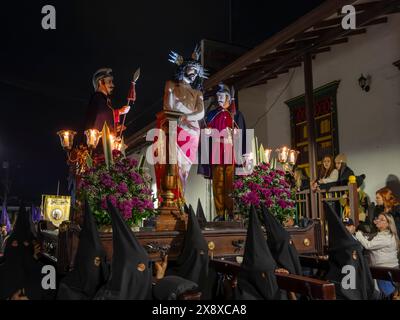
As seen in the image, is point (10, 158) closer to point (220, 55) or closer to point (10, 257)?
point (220, 55)

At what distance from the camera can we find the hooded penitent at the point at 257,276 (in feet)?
6.93

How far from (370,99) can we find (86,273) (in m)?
6.12

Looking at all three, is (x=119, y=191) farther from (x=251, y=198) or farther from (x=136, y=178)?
(x=251, y=198)

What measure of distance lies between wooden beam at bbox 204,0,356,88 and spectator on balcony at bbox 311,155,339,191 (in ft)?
7.50

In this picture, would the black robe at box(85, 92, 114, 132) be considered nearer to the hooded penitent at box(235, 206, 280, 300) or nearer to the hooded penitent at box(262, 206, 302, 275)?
the hooded penitent at box(262, 206, 302, 275)

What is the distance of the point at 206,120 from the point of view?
4402 millimetres

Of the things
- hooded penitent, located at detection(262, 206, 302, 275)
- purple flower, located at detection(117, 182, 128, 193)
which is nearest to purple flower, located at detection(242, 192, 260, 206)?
hooded penitent, located at detection(262, 206, 302, 275)

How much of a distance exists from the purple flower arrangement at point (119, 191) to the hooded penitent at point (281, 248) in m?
0.93

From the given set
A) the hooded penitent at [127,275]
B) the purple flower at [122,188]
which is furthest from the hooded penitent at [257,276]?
the purple flower at [122,188]

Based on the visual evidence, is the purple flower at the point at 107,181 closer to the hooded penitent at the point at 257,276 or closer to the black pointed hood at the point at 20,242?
the black pointed hood at the point at 20,242

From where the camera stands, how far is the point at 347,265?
244 cm

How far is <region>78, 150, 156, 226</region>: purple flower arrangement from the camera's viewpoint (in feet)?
9.05

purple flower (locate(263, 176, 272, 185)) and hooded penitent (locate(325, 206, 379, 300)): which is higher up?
purple flower (locate(263, 176, 272, 185))
